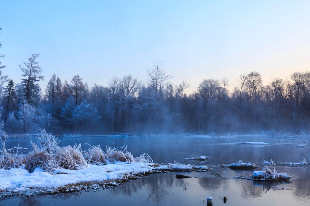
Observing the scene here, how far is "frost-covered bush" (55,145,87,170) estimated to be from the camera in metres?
12.7

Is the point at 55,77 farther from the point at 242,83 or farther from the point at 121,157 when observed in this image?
the point at 121,157

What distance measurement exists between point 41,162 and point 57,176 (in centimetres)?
140

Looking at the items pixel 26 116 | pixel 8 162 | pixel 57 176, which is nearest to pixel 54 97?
pixel 26 116

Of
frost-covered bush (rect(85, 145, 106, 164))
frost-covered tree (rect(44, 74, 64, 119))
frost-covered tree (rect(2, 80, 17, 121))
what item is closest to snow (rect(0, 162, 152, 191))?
frost-covered bush (rect(85, 145, 106, 164))

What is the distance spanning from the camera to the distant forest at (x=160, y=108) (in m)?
51.9

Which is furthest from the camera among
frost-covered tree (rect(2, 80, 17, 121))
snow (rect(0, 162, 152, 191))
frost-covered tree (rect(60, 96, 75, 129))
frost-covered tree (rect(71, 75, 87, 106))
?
frost-covered tree (rect(71, 75, 87, 106))

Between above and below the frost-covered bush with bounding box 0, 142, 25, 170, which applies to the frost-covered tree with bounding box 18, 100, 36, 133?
above

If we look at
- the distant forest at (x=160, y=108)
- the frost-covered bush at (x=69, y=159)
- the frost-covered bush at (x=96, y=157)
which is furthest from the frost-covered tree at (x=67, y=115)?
the frost-covered bush at (x=69, y=159)

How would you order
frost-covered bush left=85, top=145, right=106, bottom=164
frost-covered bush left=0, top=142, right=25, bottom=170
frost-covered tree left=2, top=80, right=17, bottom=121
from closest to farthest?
frost-covered bush left=0, top=142, right=25, bottom=170, frost-covered bush left=85, top=145, right=106, bottom=164, frost-covered tree left=2, top=80, right=17, bottom=121

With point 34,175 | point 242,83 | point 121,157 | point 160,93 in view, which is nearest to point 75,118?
point 160,93

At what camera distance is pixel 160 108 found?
58188 millimetres

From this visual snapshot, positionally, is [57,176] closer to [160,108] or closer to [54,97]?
[160,108]

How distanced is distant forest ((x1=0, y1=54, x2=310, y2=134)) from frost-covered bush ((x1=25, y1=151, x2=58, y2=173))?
123 ft

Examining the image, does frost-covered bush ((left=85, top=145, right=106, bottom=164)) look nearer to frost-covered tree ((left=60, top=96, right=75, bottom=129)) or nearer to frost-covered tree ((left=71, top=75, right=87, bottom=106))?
frost-covered tree ((left=60, top=96, right=75, bottom=129))
